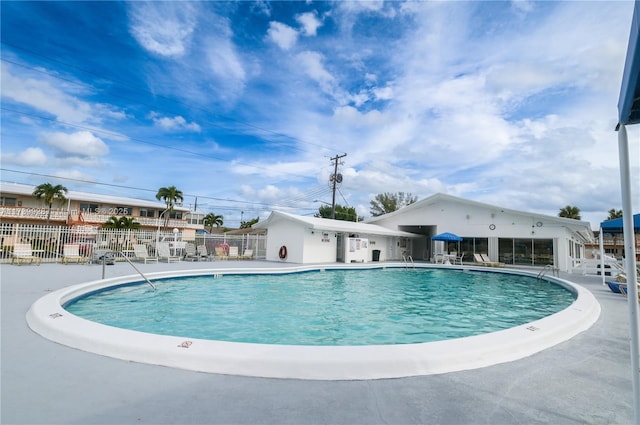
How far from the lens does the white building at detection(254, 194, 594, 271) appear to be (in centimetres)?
1839

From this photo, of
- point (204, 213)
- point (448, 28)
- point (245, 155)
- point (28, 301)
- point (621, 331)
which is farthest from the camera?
point (204, 213)

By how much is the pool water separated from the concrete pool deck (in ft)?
7.88

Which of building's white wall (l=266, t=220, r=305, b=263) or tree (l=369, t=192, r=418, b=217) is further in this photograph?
tree (l=369, t=192, r=418, b=217)

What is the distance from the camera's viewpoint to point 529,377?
3066 mm

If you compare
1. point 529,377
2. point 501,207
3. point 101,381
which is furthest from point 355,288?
point 501,207

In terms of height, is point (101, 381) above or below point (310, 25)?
below

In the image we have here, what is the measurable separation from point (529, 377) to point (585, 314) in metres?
3.44

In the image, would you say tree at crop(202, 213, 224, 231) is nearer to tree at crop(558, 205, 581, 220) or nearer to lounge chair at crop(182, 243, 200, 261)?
lounge chair at crop(182, 243, 200, 261)

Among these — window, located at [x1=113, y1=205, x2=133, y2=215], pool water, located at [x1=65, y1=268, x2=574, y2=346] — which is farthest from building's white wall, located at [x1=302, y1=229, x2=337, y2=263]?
window, located at [x1=113, y1=205, x2=133, y2=215]

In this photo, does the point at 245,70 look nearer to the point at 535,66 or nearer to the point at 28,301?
the point at 535,66

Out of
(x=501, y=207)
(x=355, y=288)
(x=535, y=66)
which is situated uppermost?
(x=535, y=66)

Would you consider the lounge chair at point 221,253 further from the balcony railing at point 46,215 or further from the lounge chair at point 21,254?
the balcony railing at point 46,215

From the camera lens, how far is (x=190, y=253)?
17797 millimetres

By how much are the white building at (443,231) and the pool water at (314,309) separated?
6.14m
